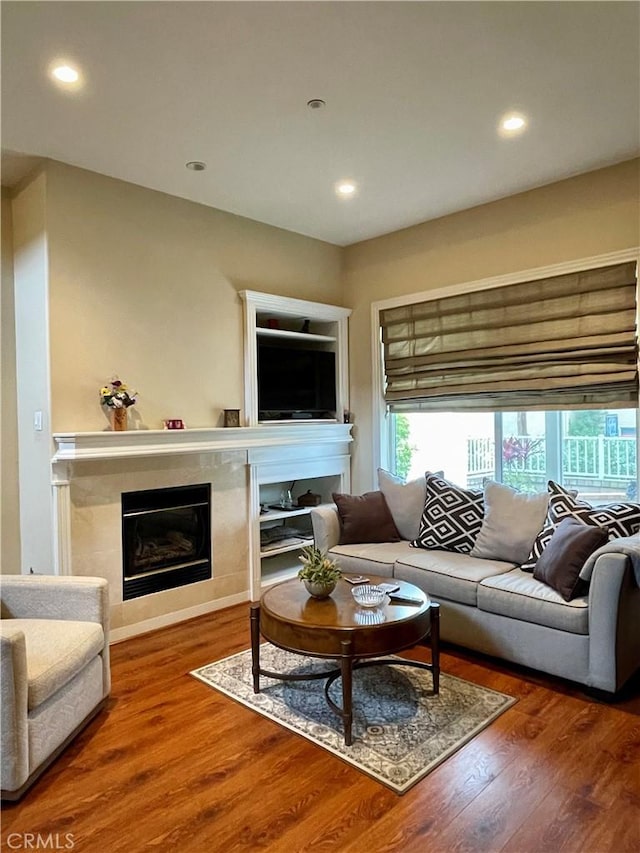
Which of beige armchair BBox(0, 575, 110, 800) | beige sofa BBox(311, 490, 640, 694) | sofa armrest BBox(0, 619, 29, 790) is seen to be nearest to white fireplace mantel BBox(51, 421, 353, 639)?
beige armchair BBox(0, 575, 110, 800)

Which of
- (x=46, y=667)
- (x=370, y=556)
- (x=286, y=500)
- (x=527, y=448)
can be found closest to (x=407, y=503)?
(x=370, y=556)

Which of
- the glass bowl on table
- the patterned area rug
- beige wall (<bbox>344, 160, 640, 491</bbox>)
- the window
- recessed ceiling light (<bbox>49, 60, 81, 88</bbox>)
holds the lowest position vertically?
the patterned area rug

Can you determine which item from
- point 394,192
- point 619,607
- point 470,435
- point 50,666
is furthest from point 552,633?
point 394,192

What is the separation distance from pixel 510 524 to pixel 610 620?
0.91 meters

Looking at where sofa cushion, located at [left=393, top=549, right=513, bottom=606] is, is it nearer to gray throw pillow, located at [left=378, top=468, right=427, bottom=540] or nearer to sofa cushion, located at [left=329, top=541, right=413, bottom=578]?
sofa cushion, located at [left=329, top=541, right=413, bottom=578]

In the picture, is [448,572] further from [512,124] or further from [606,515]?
[512,124]

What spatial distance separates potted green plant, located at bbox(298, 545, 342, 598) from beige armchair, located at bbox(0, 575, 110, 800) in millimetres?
982

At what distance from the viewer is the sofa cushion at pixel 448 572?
320 centimetres

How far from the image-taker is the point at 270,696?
2.80 meters

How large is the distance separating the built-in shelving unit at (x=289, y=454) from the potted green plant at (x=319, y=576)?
63.3 inches

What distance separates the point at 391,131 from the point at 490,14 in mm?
971

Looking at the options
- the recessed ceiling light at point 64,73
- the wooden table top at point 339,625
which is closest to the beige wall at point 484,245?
the wooden table top at point 339,625

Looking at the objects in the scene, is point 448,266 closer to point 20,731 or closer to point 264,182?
point 264,182

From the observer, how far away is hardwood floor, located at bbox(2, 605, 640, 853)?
186 cm
